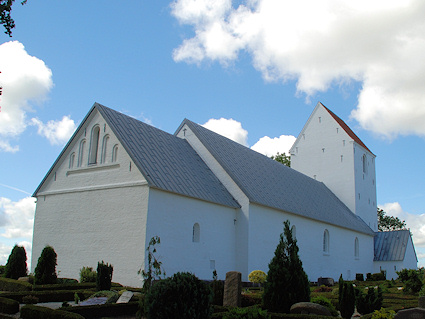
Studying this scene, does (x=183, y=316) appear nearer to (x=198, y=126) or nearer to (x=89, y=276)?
(x=89, y=276)

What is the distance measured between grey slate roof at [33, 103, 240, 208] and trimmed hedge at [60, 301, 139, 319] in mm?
5857

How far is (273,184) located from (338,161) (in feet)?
37.8

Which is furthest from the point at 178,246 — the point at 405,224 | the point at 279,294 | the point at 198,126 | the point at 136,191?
the point at 405,224

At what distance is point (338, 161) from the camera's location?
34.0 m

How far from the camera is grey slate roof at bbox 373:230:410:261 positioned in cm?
3262

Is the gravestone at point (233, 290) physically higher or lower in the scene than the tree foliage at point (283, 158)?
lower

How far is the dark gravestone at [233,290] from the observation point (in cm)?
1163

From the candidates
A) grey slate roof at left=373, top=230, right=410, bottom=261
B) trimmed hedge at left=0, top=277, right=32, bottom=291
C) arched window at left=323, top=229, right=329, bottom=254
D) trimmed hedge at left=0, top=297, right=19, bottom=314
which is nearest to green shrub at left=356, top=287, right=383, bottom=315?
trimmed hedge at left=0, top=297, right=19, bottom=314

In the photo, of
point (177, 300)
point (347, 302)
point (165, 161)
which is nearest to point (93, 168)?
point (165, 161)

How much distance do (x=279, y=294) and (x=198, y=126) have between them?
1417cm

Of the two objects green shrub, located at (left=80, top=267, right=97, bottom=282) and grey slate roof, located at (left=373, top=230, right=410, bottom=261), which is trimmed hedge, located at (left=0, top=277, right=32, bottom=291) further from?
grey slate roof, located at (left=373, top=230, right=410, bottom=261)

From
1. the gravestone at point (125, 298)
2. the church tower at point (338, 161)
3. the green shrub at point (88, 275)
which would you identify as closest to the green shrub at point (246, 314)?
the gravestone at point (125, 298)

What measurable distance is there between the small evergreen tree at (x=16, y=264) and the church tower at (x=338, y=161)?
2369 centimetres

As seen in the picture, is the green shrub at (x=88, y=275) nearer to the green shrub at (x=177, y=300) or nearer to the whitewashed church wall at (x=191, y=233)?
the whitewashed church wall at (x=191, y=233)
